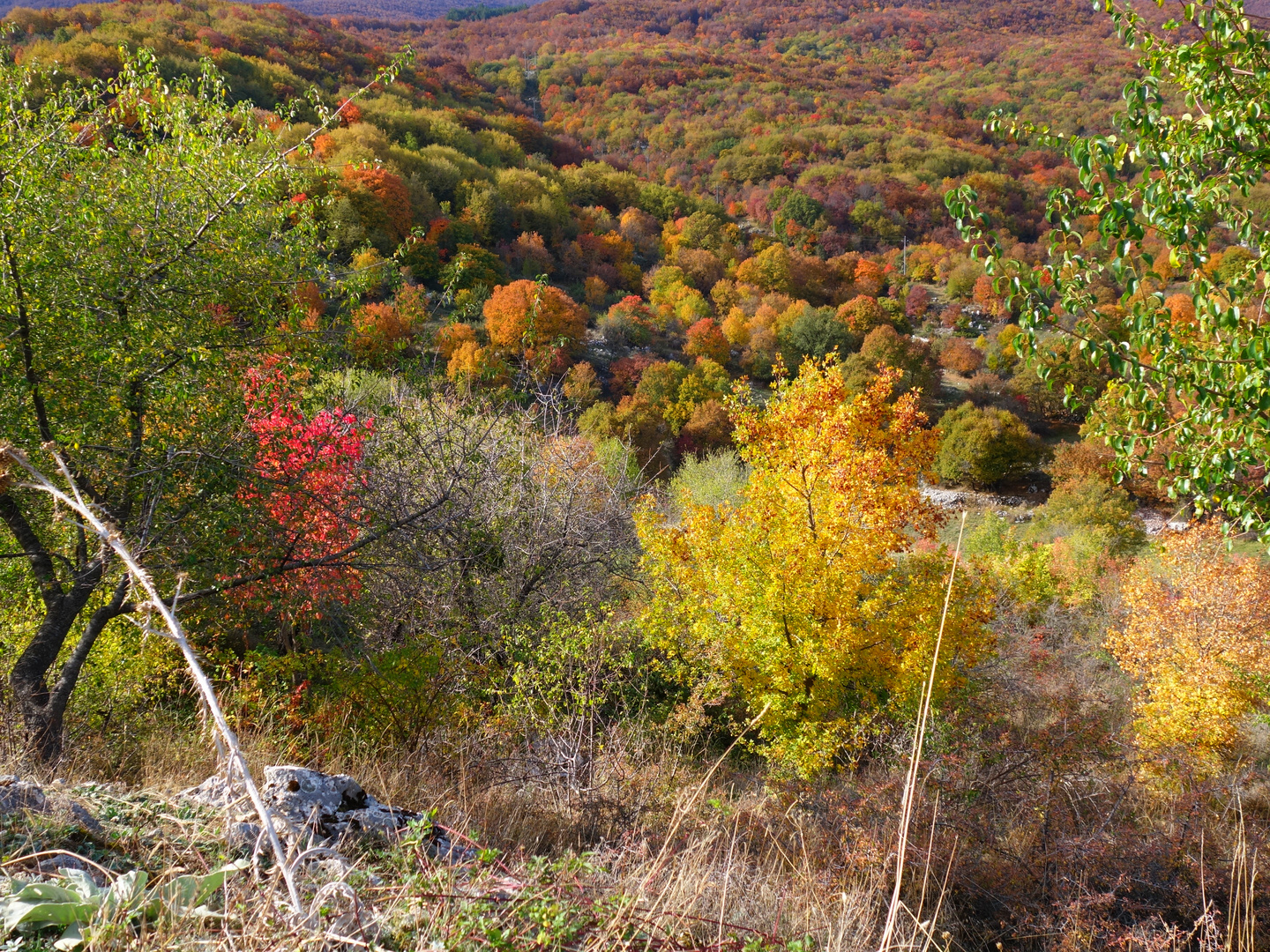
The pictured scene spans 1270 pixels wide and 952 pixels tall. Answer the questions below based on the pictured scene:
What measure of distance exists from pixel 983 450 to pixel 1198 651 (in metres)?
24.5

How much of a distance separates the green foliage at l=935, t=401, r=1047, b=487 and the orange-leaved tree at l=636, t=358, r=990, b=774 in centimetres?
2727

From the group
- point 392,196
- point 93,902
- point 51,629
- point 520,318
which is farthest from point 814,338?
point 93,902

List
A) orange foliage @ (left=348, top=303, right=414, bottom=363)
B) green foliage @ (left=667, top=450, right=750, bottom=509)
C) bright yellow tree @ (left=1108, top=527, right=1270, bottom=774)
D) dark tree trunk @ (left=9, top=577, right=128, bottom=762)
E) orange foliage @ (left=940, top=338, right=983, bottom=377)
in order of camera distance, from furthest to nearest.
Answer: orange foliage @ (left=940, top=338, right=983, bottom=377) < green foliage @ (left=667, top=450, right=750, bottom=509) < bright yellow tree @ (left=1108, top=527, right=1270, bottom=774) < orange foliage @ (left=348, top=303, right=414, bottom=363) < dark tree trunk @ (left=9, top=577, right=128, bottom=762)

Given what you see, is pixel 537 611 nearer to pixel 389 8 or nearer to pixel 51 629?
pixel 51 629

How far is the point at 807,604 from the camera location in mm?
8453

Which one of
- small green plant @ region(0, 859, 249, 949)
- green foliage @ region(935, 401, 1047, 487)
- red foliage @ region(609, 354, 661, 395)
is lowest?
green foliage @ region(935, 401, 1047, 487)

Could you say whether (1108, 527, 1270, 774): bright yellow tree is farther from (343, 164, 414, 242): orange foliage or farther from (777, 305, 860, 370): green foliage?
(343, 164, 414, 242): orange foliage

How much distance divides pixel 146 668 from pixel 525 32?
6184 inches

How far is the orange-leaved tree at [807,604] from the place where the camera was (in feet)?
27.8

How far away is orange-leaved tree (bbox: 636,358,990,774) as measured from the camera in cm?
848

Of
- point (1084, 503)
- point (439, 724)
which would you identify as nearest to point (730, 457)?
point (1084, 503)

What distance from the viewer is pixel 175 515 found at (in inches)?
194

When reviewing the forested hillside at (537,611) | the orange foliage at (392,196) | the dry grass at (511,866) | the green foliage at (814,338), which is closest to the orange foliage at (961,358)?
the green foliage at (814,338)

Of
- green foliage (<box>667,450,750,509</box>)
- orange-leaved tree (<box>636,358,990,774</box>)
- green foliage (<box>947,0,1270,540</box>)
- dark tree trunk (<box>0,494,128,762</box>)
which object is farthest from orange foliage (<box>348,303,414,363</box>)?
green foliage (<box>667,450,750,509</box>)
